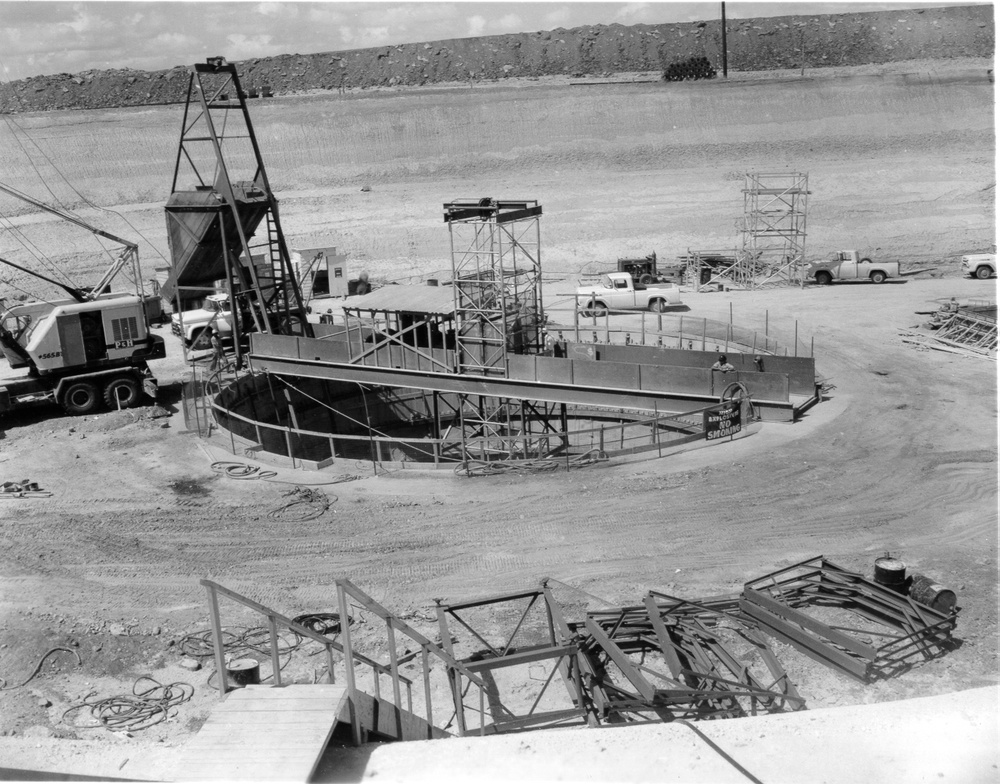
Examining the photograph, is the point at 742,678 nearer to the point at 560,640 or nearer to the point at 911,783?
the point at 560,640

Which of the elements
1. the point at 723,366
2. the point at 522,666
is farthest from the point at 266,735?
the point at 723,366

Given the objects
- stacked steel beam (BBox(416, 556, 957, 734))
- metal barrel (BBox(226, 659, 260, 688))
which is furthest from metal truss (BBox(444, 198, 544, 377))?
metal barrel (BBox(226, 659, 260, 688))

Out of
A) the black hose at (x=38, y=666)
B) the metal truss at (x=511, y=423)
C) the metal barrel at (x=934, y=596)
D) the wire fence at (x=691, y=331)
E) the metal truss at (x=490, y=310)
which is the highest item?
the metal truss at (x=490, y=310)

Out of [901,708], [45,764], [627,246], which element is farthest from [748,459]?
[627,246]

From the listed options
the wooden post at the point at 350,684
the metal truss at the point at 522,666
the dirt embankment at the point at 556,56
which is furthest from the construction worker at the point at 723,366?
the dirt embankment at the point at 556,56

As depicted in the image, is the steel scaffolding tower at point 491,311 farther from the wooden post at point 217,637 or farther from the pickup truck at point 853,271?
the pickup truck at point 853,271

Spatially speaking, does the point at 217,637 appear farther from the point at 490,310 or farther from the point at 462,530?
the point at 490,310

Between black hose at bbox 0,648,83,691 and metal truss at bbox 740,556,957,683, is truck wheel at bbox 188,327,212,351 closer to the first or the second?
black hose at bbox 0,648,83,691

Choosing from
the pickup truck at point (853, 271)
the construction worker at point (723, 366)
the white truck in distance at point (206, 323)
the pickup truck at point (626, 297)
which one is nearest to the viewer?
the construction worker at point (723, 366)
